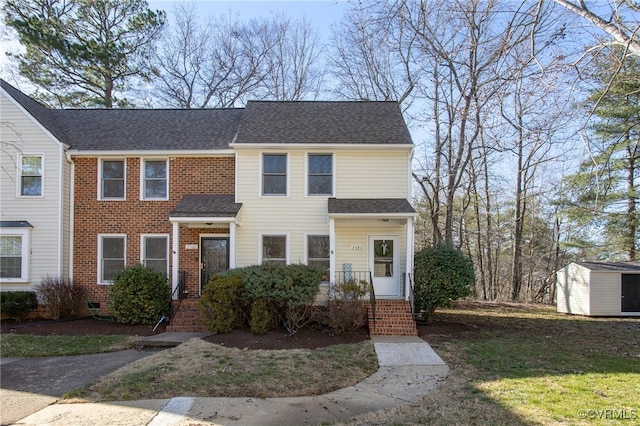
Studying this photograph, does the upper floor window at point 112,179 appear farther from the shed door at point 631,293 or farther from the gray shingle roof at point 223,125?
the shed door at point 631,293

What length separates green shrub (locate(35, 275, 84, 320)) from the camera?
40.9 ft

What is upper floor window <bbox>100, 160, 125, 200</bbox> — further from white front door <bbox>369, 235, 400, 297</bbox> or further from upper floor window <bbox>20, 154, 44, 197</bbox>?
white front door <bbox>369, 235, 400, 297</bbox>

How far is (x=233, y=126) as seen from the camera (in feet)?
49.3

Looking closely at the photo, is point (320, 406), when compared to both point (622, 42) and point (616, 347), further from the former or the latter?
point (616, 347)

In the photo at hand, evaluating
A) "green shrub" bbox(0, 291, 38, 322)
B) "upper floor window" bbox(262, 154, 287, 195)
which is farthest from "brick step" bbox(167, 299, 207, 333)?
"green shrub" bbox(0, 291, 38, 322)

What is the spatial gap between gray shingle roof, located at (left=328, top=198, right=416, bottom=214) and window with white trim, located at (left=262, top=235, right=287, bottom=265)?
189 cm

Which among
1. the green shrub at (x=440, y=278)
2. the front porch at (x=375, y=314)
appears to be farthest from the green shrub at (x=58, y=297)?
the green shrub at (x=440, y=278)

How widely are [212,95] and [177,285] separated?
16.8 meters

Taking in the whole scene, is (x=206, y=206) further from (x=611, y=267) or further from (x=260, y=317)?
(x=611, y=267)

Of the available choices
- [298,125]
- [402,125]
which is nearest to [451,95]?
[402,125]

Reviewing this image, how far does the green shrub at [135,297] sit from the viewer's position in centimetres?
1183

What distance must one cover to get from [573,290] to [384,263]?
7.99 meters

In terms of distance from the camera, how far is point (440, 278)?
1197 cm

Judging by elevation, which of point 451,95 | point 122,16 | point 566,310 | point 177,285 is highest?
point 122,16
